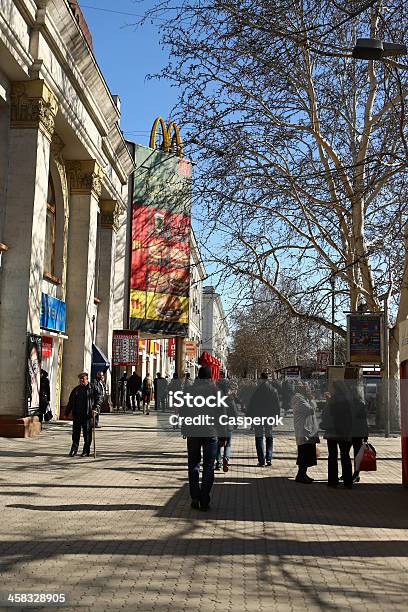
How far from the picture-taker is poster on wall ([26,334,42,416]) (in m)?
17.9

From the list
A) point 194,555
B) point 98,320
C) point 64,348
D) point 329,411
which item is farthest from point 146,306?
point 194,555

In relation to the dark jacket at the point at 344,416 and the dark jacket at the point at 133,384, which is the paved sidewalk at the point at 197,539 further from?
the dark jacket at the point at 133,384

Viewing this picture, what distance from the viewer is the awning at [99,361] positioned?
2761cm

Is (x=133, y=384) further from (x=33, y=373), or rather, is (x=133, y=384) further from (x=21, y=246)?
(x=21, y=246)

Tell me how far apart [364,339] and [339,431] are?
8.41 meters

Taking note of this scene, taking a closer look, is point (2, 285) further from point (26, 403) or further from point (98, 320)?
point (98, 320)

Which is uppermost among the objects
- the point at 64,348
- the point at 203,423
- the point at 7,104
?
the point at 7,104

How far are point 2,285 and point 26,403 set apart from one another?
3091mm

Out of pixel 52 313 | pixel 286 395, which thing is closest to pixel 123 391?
pixel 286 395

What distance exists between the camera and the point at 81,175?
82.7 feet

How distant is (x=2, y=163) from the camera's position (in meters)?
18.5

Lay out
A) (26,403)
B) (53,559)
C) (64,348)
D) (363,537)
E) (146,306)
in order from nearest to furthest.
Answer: (53,559) → (363,537) → (26,403) → (64,348) → (146,306)

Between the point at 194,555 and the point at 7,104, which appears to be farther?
the point at 7,104

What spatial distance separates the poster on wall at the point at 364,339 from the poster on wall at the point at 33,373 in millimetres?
8434
